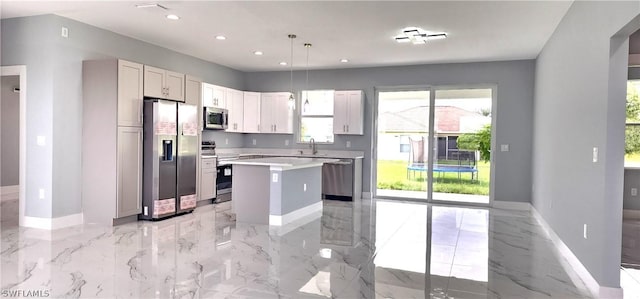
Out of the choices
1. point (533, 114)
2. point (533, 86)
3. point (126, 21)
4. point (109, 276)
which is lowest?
point (109, 276)

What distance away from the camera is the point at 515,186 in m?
7.19

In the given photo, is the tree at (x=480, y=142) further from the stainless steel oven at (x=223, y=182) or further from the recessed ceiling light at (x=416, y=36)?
the stainless steel oven at (x=223, y=182)

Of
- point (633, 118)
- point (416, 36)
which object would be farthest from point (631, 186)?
point (416, 36)

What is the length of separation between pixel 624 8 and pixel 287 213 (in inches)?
167

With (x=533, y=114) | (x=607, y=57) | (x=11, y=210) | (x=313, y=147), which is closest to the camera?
(x=607, y=57)

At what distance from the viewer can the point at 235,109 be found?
820cm

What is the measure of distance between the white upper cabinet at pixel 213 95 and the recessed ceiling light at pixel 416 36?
11.3 feet

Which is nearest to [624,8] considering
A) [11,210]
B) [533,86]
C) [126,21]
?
[533,86]

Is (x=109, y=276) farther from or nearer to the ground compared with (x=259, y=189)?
nearer to the ground

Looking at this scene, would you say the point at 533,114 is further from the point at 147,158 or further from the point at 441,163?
the point at 147,158

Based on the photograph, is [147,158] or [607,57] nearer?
[607,57]

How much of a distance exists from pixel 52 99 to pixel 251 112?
4.03 m

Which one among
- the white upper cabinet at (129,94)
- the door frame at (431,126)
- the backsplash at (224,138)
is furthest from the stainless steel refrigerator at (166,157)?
the door frame at (431,126)

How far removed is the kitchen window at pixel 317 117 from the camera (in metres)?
8.48
